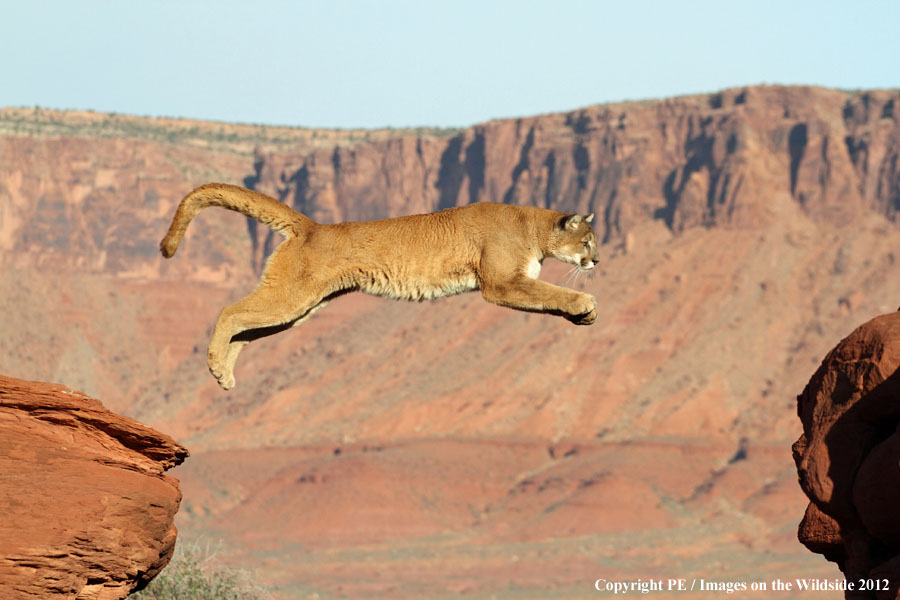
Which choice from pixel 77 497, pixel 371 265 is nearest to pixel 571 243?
pixel 371 265

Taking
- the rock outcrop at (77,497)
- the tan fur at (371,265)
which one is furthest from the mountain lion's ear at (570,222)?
the rock outcrop at (77,497)

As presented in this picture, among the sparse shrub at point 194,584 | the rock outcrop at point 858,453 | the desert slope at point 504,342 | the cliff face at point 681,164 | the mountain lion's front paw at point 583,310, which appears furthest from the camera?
the cliff face at point 681,164

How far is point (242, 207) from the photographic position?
1305 centimetres

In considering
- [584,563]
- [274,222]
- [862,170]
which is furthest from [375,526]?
[274,222]

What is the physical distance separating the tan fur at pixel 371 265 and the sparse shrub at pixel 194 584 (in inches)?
278

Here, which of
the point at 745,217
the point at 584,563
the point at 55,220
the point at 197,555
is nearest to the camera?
the point at 197,555

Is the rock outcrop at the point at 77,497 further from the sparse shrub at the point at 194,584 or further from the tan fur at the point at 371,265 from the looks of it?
the sparse shrub at the point at 194,584

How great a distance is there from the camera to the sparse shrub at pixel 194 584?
19.6 m

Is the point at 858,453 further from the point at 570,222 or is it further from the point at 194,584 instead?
the point at 194,584

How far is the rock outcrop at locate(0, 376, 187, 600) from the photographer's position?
1125cm

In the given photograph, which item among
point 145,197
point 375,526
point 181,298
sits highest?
point 145,197

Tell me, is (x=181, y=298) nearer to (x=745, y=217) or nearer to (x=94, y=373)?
(x=94, y=373)

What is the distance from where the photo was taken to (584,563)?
67625mm

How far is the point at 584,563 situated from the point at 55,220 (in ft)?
178
